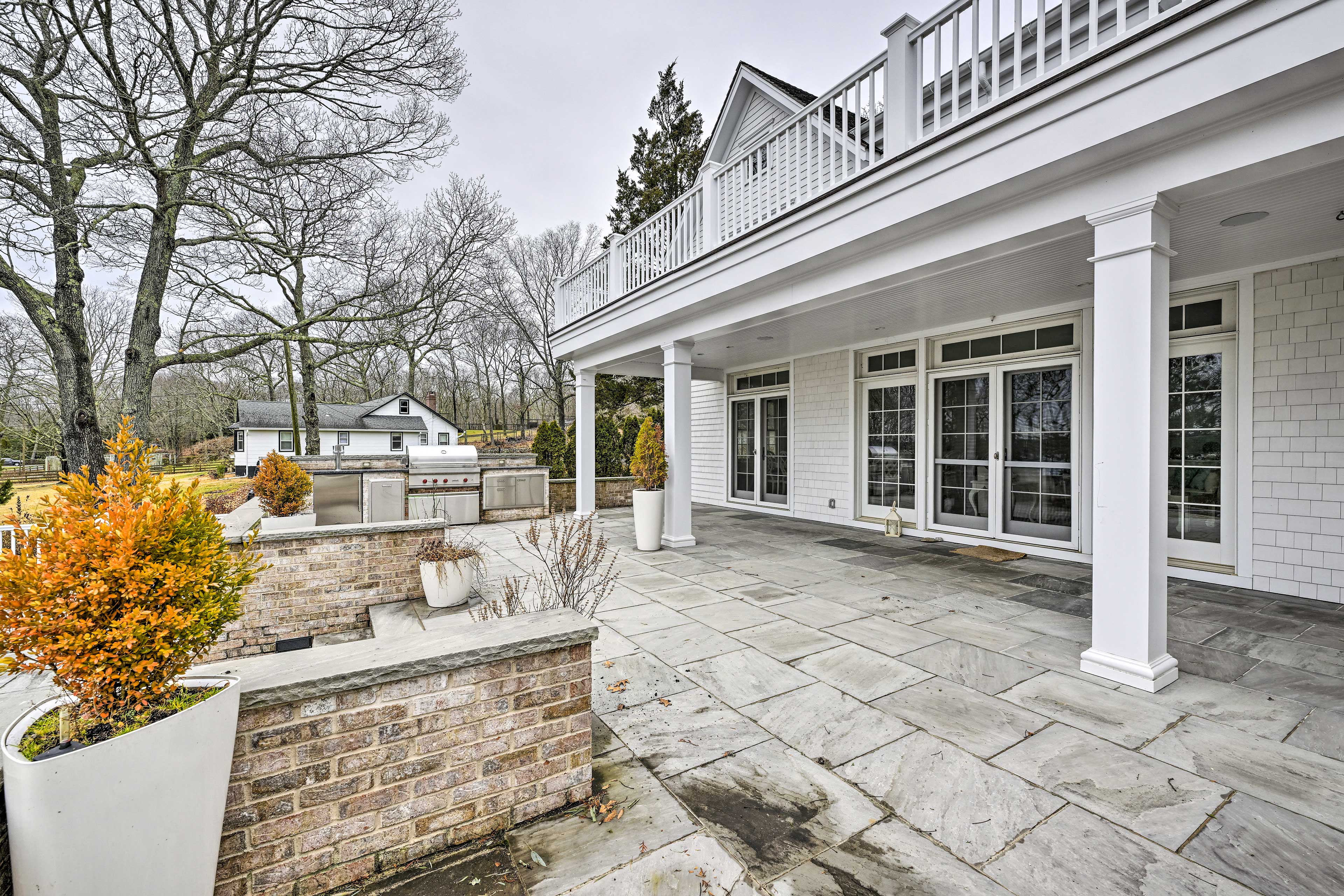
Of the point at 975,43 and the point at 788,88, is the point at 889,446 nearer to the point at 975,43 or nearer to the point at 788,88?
the point at 975,43

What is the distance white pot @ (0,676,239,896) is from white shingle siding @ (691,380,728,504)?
930 cm

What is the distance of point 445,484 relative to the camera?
8656 millimetres

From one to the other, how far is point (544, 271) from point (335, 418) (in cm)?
1289

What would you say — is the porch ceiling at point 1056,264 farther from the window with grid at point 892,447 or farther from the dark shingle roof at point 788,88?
the dark shingle roof at point 788,88

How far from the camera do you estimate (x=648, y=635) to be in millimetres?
3734

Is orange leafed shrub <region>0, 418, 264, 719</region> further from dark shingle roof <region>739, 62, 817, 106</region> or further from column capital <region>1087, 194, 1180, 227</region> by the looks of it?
dark shingle roof <region>739, 62, 817, 106</region>

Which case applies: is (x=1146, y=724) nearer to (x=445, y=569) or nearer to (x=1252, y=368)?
(x=1252, y=368)

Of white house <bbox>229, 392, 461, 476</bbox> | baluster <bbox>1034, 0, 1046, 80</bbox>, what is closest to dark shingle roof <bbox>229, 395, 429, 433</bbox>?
white house <bbox>229, 392, 461, 476</bbox>

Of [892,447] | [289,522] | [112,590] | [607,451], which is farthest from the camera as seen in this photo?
[607,451]

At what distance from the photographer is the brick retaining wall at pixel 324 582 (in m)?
4.07

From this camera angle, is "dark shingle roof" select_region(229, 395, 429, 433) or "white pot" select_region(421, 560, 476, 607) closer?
"white pot" select_region(421, 560, 476, 607)

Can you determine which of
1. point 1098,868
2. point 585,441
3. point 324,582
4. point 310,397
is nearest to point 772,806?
point 1098,868

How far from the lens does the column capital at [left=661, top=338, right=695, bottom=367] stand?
670cm

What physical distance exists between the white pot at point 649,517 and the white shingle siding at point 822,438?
2932 mm
